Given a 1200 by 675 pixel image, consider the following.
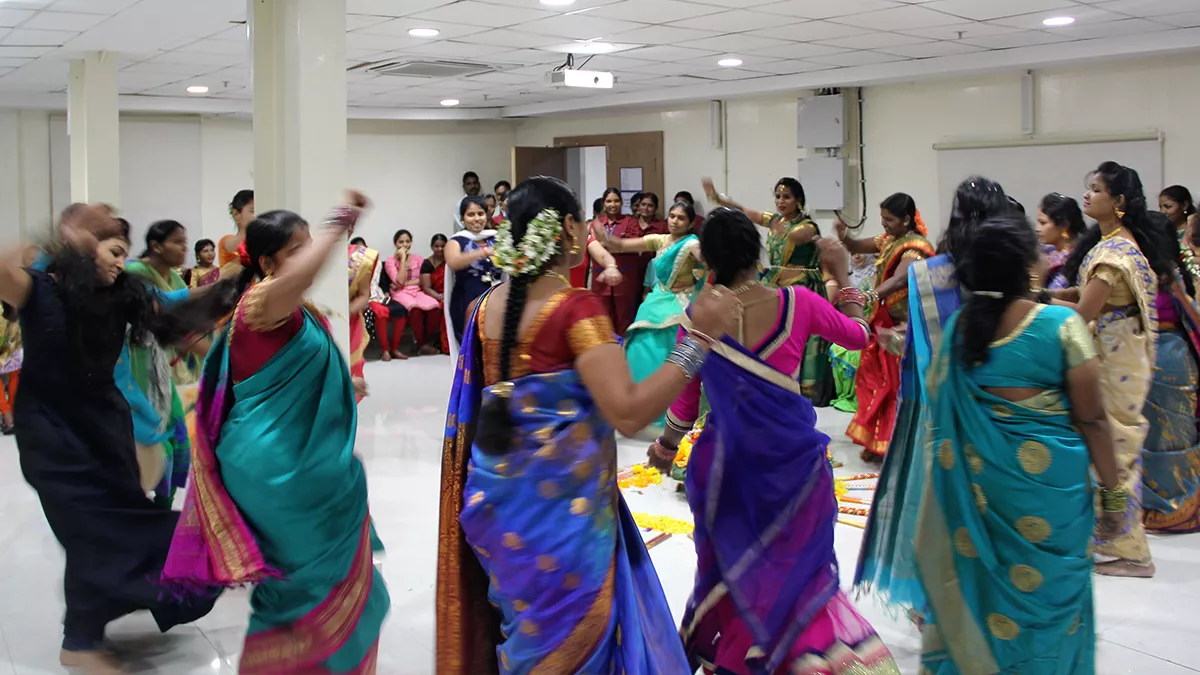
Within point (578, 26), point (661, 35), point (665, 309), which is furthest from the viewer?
point (661, 35)

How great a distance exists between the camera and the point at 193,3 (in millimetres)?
5844

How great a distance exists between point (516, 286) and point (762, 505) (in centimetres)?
88

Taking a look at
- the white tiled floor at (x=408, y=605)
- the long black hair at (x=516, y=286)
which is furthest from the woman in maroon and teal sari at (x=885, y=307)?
the long black hair at (x=516, y=286)

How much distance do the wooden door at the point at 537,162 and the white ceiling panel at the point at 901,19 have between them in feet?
18.9

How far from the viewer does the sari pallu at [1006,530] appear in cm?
238

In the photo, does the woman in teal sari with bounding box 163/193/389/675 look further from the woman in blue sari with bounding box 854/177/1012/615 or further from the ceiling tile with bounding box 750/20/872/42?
the ceiling tile with bounding box 750/20/872/42

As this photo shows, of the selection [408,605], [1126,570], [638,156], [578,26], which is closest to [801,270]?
[578,26]

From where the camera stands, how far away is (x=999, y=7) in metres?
6.14

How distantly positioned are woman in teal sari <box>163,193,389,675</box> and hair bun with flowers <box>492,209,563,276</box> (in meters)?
0.53

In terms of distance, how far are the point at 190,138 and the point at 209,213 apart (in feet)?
2.83

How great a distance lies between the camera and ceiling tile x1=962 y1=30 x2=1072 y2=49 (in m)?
→ 7.09

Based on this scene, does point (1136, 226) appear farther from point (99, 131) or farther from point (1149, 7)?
point (99, 131)

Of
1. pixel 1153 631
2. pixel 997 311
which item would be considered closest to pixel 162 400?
pixel 997 311

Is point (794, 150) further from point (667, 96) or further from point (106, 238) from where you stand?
point (106, 238)
